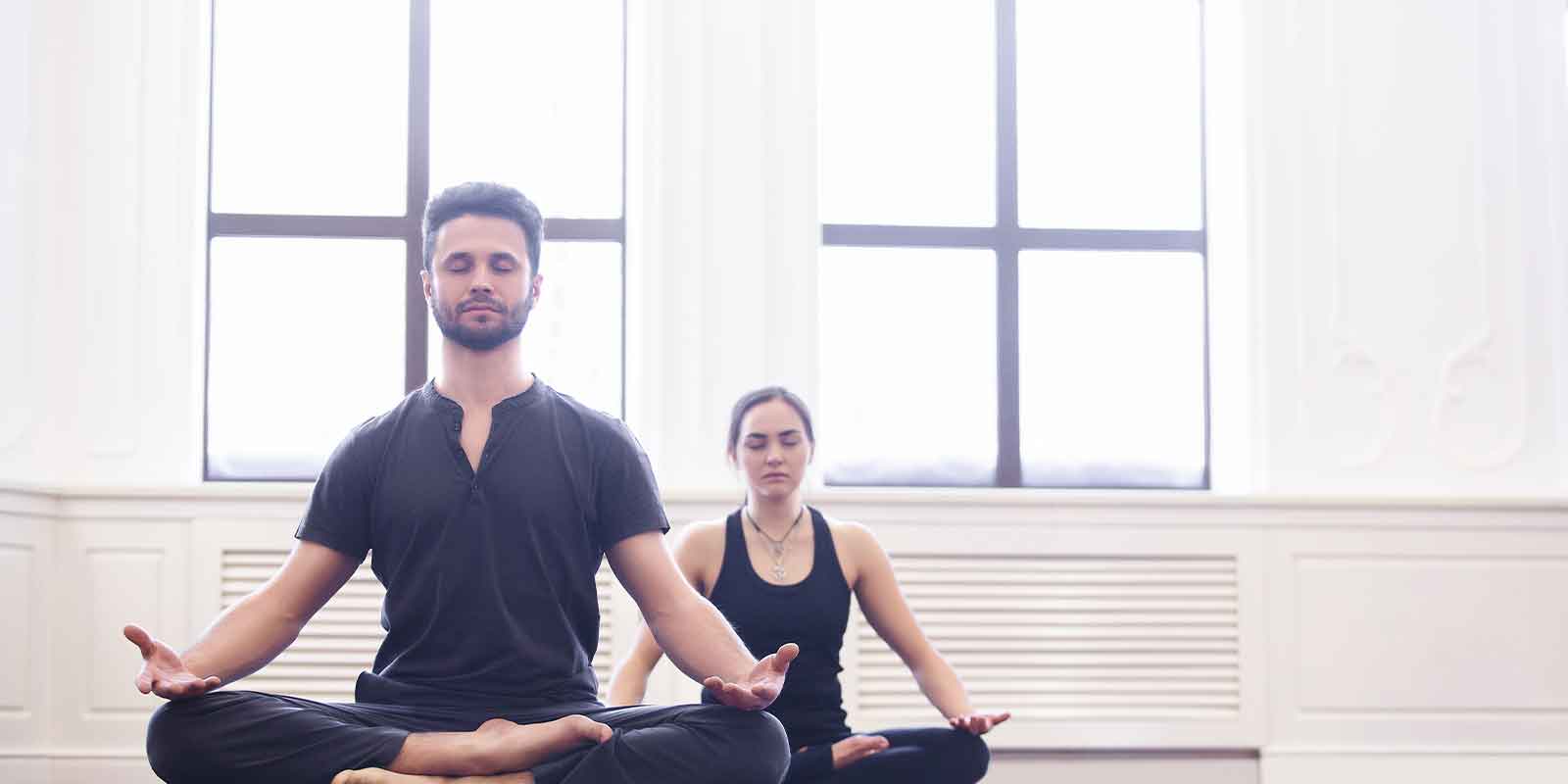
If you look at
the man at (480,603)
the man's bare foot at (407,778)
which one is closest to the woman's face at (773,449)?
the man at (480,603)

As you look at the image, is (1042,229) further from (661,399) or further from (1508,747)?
(1508,747)

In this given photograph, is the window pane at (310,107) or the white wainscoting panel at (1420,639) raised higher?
the window pane at (310,107)

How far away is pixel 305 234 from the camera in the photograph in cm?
477

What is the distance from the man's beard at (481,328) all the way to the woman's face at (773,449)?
0.91 metres

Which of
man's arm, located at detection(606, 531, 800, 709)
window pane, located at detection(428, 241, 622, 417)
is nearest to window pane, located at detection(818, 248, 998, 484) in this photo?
window pane, located at detection(428, 241, 622, 417)

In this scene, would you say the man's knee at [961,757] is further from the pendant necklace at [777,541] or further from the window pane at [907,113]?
the window pane at [907,113]

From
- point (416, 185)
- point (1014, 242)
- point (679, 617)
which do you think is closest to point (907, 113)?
point (1014, 242)

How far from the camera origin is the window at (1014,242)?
486cm

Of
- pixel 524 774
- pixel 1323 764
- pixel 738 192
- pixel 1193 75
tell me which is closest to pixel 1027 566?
pixel 1323 764

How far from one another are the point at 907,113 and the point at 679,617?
9.79 feet

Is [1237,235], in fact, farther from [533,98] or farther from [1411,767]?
[533,98]

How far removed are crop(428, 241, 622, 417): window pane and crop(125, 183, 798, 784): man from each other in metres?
2.39

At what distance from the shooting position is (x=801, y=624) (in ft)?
9.84

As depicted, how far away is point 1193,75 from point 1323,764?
2.12 m
